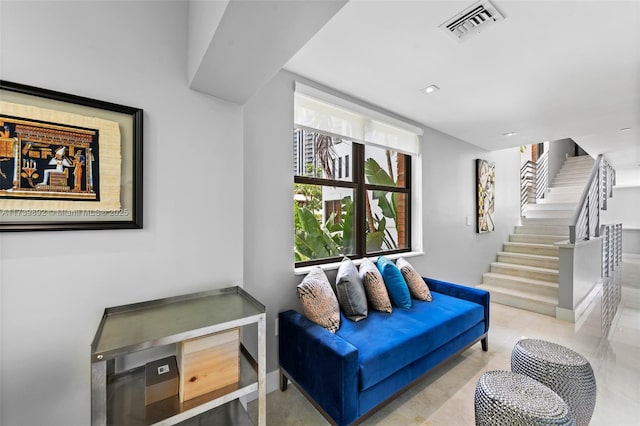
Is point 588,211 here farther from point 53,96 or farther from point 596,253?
point 53,96

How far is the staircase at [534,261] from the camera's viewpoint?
3.83 meters

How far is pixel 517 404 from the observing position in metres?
1.23

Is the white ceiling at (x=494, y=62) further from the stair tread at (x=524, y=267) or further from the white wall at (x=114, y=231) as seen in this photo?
the stair tread at (x=524, y=267)

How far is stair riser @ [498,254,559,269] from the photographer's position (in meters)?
4.23

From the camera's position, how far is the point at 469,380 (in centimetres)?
215

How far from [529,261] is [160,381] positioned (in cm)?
535

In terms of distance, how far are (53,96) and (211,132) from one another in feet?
2.06

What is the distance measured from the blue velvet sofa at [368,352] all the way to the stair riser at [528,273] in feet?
8.19

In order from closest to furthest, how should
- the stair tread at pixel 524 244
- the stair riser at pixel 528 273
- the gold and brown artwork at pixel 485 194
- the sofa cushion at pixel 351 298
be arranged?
the sofa cushion at pixel 351 298, the stair riser at pixel 528 273, the gold and brown artwork at pixel 485 194, the stair tread at pixel 524 244

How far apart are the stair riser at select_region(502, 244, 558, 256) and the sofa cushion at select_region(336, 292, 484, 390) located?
305 centimetres

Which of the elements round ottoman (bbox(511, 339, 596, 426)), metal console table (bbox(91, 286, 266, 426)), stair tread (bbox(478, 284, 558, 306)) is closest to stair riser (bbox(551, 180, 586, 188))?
A: stair tread (bbox(478, 284, 558, 306))

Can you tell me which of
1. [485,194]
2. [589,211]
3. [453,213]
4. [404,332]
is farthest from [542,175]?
[404,332]

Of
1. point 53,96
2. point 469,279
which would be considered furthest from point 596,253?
point 53,96

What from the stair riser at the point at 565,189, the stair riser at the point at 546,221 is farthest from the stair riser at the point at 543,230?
the stair riser at the point at 565,189
